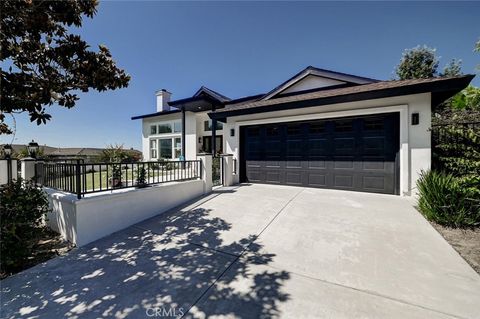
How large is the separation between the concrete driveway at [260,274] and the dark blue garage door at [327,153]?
8.47 feet

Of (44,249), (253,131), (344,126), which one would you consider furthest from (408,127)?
(44,249)

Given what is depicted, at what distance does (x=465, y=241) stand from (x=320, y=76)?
8.88 metres

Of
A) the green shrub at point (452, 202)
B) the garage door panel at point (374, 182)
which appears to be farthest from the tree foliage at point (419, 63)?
the green shrub at point (452, 202)

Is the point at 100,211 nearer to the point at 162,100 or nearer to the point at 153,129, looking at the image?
the point at 153,129

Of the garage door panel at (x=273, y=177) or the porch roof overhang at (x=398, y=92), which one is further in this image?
the garage door panel at (x=273, y=177)

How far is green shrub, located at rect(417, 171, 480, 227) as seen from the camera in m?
3.97

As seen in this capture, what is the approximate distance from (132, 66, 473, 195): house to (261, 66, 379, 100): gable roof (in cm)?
4

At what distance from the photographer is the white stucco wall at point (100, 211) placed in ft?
12.1

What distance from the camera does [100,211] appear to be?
13.0 feet

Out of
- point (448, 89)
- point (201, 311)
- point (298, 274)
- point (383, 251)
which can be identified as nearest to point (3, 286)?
point (201, 311)

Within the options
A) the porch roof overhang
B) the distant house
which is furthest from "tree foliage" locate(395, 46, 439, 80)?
the distant house

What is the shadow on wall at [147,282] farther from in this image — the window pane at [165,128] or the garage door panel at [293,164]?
the window pane at [165,128]

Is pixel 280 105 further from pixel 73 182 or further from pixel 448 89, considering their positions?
pixel 73 182

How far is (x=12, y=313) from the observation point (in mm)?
2039
